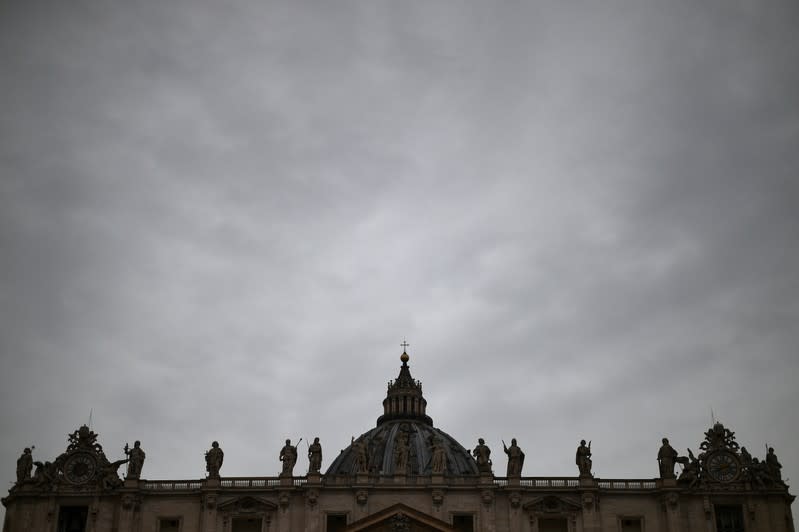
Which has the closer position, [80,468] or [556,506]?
[556,506]

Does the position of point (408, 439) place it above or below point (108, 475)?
above

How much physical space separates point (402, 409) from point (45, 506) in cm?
5666

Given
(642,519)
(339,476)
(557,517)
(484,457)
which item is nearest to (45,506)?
(339,476)

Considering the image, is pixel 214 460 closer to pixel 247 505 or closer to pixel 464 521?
pixel 247 505

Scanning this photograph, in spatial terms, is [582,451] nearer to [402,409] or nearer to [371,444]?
[371,444]

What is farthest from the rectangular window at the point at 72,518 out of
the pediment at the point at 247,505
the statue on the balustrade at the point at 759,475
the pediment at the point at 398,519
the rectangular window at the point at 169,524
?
the statue on the balustrade at the point at 759,475

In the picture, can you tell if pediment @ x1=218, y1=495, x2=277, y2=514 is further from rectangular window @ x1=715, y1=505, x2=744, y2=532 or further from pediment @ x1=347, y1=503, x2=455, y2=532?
rectangular window @ x1=715, y1=505, x2=744, y2=532

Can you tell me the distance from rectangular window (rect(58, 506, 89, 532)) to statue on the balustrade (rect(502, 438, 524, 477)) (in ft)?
116

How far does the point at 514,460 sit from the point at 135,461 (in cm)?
3192

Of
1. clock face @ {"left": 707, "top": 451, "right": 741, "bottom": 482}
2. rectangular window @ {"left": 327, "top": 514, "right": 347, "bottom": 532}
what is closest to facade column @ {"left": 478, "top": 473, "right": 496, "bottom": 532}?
rectangular window @ {"left": 327, "top": 514, "right": 347, "bottom": 532}

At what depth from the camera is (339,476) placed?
82.4 m

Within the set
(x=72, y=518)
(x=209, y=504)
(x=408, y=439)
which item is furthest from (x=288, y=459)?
(x=408, y=439)

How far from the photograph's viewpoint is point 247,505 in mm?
80625

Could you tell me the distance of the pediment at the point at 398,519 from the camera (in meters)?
75.9
